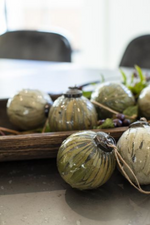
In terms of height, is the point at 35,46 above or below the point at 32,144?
above

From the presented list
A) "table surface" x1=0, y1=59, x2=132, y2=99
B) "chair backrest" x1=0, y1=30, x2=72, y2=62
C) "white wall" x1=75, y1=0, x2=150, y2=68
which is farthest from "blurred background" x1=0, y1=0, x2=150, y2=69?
"table surface" x1=0, y1=59, x2=132, y2=99

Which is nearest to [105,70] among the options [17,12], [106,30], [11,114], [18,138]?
[11,114]

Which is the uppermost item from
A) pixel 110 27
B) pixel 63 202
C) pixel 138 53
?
pixel 110 27

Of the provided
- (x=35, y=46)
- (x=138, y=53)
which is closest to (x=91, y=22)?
(x=35, y=46)

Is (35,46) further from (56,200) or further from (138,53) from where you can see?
(56,200)

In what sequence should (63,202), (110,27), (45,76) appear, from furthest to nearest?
(110,27) < (45,76) < (63,202)

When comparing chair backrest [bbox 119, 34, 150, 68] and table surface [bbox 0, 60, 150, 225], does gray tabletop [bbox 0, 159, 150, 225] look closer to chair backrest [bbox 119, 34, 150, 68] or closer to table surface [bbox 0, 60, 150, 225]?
table surface [bbox 0, 60, 150, 225]

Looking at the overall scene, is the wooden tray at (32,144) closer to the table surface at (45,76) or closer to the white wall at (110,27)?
the table surface at (45,76)
